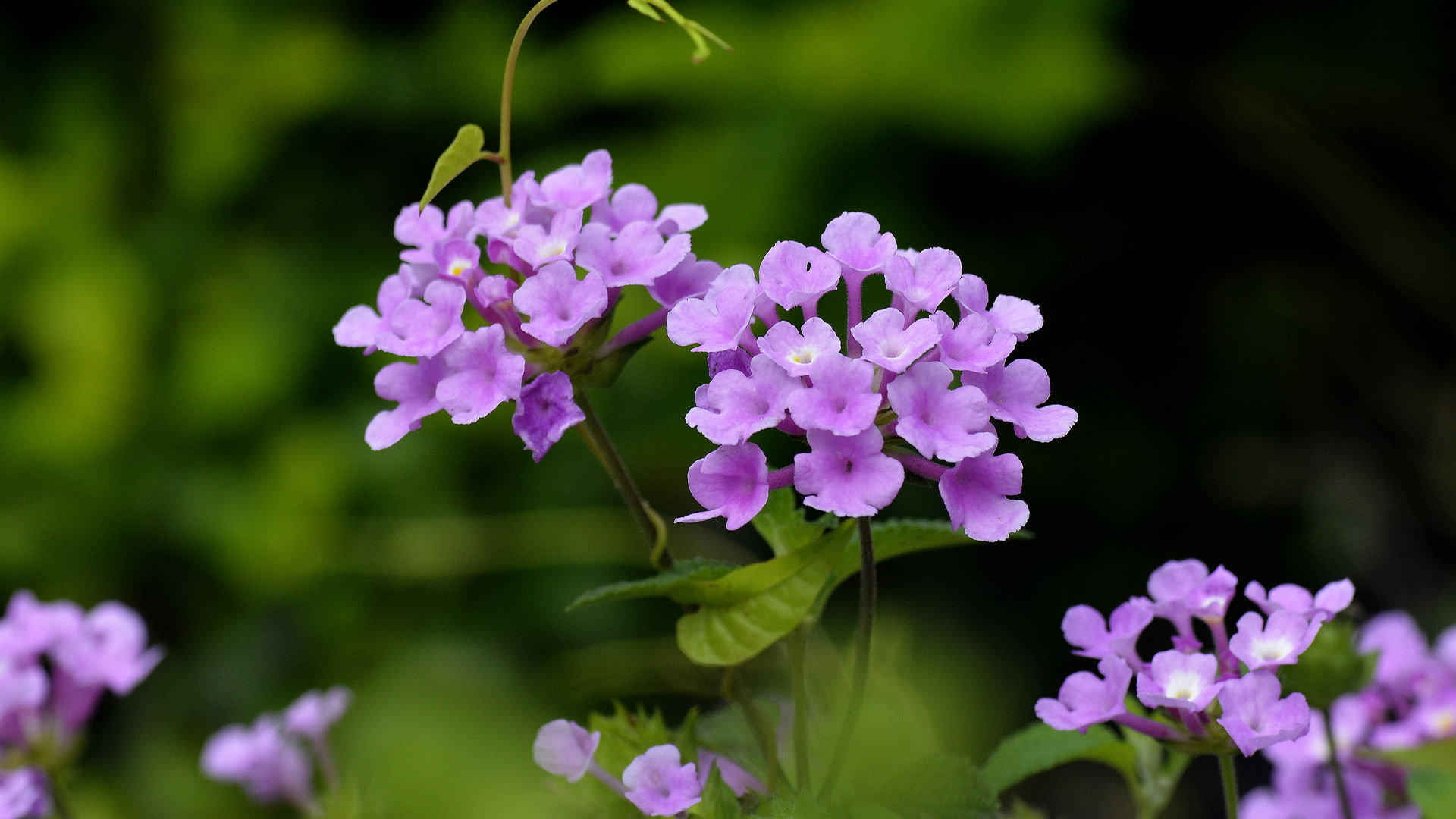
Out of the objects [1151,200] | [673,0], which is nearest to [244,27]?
[673,0]

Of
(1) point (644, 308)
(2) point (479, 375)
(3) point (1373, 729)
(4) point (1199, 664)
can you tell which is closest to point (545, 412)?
(2) point (479, 375)

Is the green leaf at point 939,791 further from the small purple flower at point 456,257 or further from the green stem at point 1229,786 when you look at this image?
the small purple flower at point 456,257

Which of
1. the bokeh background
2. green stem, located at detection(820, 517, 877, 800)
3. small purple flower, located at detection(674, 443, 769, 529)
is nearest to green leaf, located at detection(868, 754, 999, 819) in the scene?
green stem, located at detection(820, 517, 877, 800)

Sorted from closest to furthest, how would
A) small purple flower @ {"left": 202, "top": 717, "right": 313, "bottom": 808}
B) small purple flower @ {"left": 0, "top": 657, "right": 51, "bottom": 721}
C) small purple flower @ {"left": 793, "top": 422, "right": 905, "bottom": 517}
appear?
small purple flower @ {"left": 793, "top": 422, "right": 905, "bottom": 517}
small purple flower @ {"left": 0, "top": 657, "right": 51, "bottom": 721}
small purple flower @ {"left": 202, "top": 717, "right": 313, "bottom": 808}

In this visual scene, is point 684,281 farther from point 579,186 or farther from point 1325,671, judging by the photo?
point 1325,671

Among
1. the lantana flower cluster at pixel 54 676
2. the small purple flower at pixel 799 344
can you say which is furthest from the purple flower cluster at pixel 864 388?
the lantana flower cluster at pixel 54 676

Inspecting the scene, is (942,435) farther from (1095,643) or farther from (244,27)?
(244,27)

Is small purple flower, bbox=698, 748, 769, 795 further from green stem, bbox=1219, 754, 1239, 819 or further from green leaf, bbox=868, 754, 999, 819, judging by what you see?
green stem, bbox=1219, 754, 1239, 819
